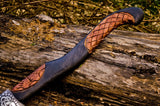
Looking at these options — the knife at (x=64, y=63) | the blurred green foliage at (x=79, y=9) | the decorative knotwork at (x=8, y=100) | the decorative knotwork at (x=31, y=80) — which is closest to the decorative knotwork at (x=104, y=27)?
the knife at (x=64, y=63)

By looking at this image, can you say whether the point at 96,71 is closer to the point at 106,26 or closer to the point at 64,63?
the point at 64,63

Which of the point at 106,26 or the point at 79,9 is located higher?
the point at 79,9

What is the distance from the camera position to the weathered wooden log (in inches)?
50.8

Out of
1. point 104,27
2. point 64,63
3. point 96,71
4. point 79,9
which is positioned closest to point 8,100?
point 64,63

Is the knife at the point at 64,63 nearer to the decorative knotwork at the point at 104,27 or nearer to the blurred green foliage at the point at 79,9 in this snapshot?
the decorative knotwork at the point at 104,27

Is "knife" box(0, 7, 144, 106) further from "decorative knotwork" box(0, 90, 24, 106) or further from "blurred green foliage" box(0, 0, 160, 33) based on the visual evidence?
"blurred green foliage" box(0, 0, 160, 33)

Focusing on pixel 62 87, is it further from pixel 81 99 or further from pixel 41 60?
pixel 41 60

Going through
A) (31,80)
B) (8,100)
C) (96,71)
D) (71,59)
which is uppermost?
(71,59)

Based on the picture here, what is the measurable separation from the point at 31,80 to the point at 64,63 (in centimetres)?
35

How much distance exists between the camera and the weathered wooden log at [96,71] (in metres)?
1.29

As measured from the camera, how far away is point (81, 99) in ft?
4.42

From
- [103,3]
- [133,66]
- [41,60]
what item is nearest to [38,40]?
[41,60]

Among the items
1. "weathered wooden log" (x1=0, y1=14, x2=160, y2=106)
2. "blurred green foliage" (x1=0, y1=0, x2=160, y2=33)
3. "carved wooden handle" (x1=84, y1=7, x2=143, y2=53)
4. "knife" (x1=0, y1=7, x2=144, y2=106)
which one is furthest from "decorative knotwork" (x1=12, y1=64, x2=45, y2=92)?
"blurred green foliage" (x1=0, y1=0, x2=160, y2=33)

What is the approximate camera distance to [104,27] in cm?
146
